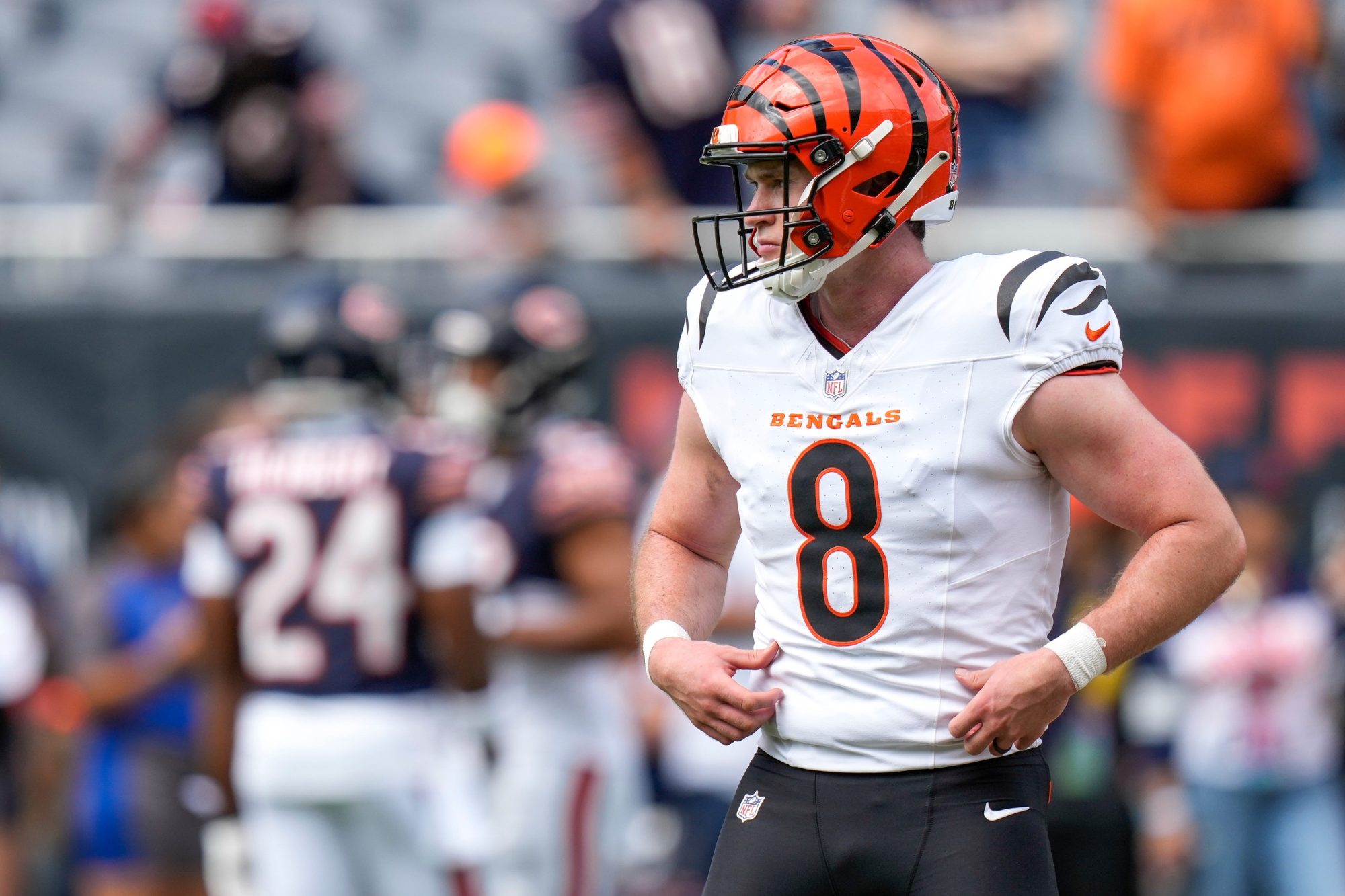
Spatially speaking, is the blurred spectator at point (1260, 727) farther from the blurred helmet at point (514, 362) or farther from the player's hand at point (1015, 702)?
the player's hand at point (1015, 702)

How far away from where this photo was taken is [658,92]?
328 inches

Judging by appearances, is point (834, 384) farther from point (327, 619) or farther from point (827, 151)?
point (327, 619)

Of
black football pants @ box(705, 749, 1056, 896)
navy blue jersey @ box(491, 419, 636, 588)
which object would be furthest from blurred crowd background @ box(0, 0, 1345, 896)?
black football pants @ box(705, 749, 1056, 896)

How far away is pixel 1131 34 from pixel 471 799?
4205mm

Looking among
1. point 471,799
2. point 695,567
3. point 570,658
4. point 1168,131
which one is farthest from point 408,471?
point 1168,131

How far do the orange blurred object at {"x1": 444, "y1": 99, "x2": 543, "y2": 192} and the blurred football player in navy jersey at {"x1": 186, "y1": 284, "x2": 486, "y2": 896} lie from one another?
257cm

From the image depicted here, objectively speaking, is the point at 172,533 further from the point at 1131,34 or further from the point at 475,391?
the point at 1131,34

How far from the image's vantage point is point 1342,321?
7.56 meters

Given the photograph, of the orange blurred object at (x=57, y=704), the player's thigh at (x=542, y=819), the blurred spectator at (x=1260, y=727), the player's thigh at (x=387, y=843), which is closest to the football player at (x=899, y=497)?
the player's thigh at (x=387, y=843)

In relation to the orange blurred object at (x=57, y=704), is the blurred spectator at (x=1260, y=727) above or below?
below

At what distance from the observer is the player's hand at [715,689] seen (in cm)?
295

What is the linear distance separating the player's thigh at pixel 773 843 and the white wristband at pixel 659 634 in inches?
10.2

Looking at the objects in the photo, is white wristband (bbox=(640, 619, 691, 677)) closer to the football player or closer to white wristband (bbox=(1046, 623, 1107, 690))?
the football player

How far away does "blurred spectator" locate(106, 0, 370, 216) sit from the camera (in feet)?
28.5
